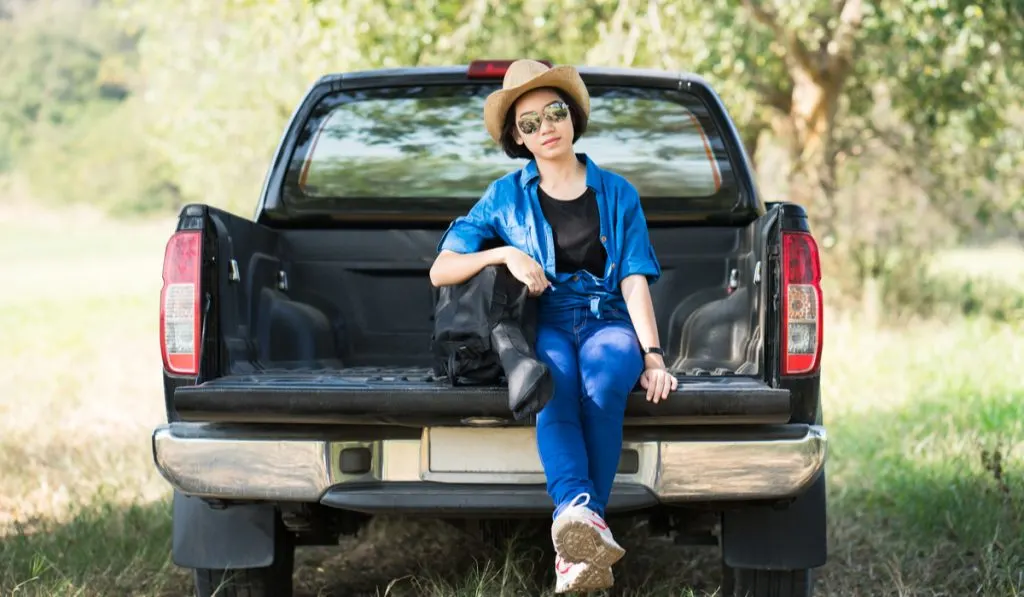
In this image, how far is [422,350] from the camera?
15.5 ft

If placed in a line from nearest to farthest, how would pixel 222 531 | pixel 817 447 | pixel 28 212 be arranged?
1. pixel 817 447
2. pixel 222 531
3. pixel 28 212

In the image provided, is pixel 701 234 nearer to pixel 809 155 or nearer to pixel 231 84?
pixel 809 155

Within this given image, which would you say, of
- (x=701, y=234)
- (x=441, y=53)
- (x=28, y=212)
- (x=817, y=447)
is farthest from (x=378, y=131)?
(x=28, y=212)

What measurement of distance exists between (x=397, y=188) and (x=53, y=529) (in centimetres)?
178

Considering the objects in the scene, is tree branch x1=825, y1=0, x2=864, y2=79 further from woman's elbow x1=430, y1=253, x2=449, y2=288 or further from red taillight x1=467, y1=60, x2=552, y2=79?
woman's elbow x1=430, y1=253, x2=449, y2=288

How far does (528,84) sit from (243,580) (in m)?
1.63

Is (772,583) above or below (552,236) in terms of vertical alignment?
below

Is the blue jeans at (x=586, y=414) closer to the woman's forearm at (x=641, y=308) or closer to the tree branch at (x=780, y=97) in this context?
the woman's forearm at (x=641, y=308)

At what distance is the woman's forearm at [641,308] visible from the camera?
375 centimetres

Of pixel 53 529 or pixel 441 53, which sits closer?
pixel 53 529

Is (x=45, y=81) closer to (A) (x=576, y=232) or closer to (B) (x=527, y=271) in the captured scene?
(A) (x=576, y=232)

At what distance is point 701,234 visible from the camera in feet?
14.9

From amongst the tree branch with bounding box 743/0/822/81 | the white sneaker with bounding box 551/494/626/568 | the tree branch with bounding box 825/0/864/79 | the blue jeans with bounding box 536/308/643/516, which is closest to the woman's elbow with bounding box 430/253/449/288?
the blue jeans with bounding box 536/308/643/516

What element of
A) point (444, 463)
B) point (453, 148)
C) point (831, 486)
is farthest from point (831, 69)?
point (444, 463)
